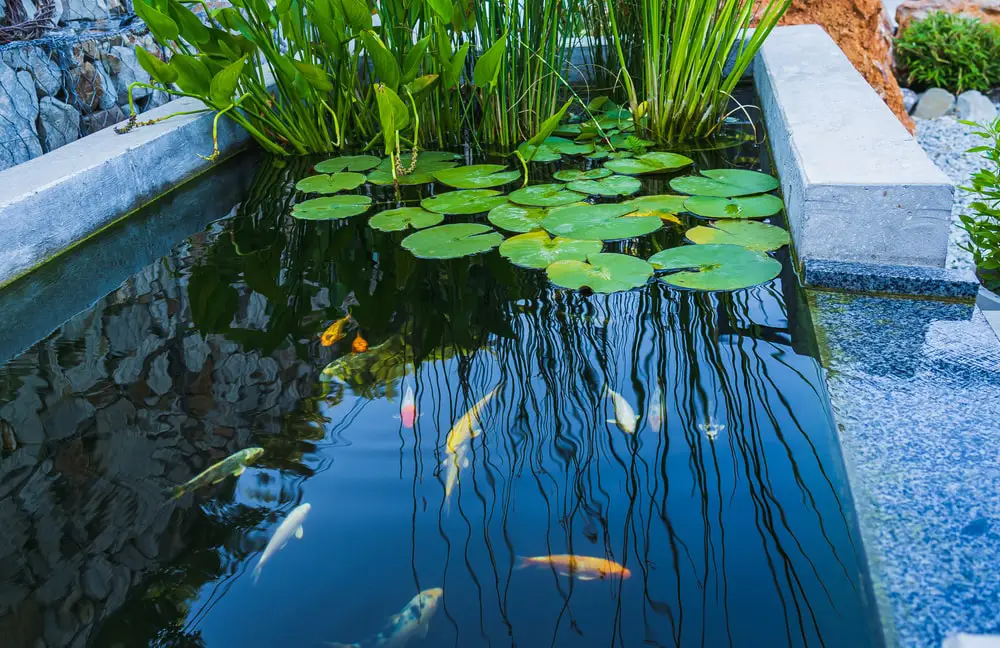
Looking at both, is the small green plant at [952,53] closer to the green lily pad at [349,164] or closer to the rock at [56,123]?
the green lily pad at [349,164]

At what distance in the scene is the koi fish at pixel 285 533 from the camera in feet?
3.27

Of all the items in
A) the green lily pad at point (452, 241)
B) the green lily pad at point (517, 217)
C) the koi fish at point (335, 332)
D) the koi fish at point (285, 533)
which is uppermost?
the green lily pad at point (517, 217)

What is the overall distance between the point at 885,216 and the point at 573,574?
96 cm

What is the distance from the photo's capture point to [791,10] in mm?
4098

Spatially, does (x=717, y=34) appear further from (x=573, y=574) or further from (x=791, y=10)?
(x=791, y=10)

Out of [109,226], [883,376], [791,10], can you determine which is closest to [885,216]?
[883,376]

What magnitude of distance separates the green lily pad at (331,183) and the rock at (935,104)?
15.5 feet

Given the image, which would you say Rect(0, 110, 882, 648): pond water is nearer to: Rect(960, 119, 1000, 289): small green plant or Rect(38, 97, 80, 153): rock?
Rect(960, 119, 1000, 289): small green plant

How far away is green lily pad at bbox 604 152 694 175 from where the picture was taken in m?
2.25

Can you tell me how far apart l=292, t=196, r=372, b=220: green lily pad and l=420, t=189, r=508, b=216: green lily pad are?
0.56 ft

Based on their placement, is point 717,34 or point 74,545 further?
point 717,34

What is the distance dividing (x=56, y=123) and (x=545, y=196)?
5.01 feet

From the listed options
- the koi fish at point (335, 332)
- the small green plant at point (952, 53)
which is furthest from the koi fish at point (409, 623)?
the small green plant at point (952, 53)

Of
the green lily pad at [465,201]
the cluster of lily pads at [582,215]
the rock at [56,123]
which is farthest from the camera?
the rock at [56,123]
